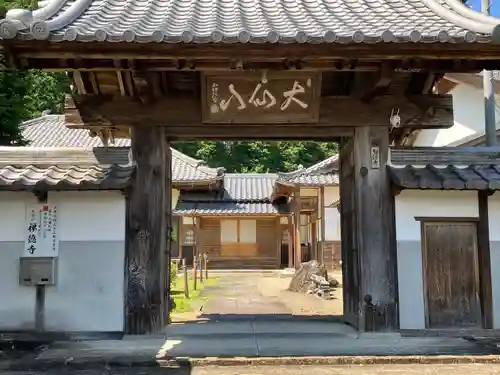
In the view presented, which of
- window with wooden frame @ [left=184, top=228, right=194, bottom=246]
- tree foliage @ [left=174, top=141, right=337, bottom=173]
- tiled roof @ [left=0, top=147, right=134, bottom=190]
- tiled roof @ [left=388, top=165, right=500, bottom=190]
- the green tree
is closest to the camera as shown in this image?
tiled roof @ [left=0, top=147, right=134, bottom=190]

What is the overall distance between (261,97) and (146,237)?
2356 mm

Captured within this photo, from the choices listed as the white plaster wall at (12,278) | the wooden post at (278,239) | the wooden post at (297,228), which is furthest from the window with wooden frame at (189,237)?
the white plaster wall at (12,278)

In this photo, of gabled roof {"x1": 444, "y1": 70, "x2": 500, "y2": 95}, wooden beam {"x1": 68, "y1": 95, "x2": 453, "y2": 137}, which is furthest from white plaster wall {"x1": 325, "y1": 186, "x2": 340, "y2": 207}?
wooden beam {"x1": 68, "y1": 95, "x2": 453, "y2": 137}

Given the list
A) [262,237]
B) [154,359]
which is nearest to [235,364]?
[154,359]

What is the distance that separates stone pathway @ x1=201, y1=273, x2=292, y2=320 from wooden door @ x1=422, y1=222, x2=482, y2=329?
9.85 feet

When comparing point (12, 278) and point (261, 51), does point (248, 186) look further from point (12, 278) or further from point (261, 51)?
point (261, 51)

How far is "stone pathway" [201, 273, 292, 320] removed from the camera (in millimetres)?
10344

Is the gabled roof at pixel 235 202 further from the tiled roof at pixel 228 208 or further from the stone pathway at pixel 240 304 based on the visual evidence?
the stone pathway at pixel 240 304

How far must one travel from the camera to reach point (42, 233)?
7.01 meters

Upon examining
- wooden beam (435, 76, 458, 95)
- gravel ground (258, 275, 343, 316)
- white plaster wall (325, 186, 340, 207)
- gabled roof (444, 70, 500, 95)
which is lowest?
gravel ground (258, 275, 343, 316)

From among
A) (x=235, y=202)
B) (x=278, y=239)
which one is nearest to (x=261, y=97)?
(x=278, y=239)

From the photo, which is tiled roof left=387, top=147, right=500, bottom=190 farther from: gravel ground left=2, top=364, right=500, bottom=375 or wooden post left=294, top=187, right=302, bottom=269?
wooden post left=294, top=187, right=302, bottom=269

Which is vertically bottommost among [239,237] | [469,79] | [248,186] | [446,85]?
[239,237]

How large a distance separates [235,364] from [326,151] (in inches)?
1593
